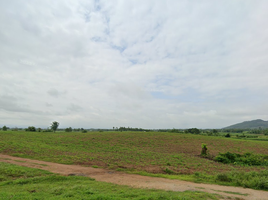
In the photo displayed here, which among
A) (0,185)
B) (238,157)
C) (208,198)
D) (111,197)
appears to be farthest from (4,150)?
(238,157)

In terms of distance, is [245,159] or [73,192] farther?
[245,159]

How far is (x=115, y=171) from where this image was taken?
15305 mm

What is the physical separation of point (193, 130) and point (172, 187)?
76825mm

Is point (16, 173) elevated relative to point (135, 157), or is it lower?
elevated

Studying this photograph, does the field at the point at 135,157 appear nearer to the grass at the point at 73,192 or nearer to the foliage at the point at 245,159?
the foliage at the point at 245,159

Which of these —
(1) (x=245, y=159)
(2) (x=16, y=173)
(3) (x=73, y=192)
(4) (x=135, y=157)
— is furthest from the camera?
(4) (x=135, y=157)

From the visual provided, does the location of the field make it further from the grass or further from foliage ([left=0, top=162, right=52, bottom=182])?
the grass

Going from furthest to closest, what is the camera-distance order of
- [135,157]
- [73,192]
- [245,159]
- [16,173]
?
[135,157], [245,159], [16,173], [73,192]

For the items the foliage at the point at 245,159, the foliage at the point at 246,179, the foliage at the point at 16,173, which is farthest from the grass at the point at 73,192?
the foliage at the point at 245,159

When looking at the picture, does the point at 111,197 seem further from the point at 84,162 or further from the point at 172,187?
the point at 84,162

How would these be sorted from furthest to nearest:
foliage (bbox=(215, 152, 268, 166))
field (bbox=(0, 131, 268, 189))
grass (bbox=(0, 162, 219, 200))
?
foliage (bbox=(215, 152, 268, 166))
field (bbox=(0, 131, 268, 189))
grass (bbox=(0, 162, 219, 200))

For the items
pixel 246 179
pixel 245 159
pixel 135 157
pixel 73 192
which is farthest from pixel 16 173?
Result: pixel 245 159

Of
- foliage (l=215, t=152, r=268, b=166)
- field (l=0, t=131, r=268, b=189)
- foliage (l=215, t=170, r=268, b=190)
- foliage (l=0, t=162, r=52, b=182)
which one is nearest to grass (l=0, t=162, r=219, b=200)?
foliage (l=0, t=162, r=52, b=182)

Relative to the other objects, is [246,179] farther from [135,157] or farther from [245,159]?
[135,157]
